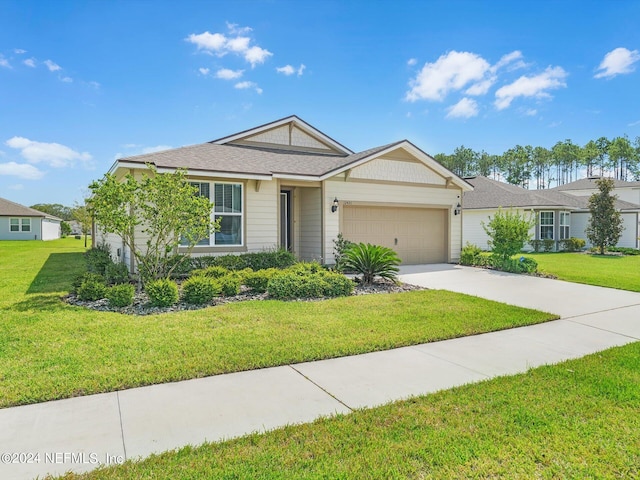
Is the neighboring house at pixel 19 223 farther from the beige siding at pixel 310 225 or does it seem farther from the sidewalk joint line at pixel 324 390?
the sidewalk joint line at pixel 324 390

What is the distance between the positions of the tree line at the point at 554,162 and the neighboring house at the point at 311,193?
41.0 m

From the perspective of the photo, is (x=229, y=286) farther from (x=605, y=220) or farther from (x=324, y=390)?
(x=605, y=220)

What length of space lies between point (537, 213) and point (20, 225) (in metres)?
47.9

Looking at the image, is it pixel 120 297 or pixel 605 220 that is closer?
pixel 120 297

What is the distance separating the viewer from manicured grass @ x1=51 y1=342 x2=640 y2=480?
2.64 metres

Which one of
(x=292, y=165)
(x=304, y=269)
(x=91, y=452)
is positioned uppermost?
(x=292, y=165)

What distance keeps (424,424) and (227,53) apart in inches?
579

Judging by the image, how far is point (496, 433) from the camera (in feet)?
10.2

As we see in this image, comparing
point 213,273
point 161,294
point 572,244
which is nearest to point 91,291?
point 161,294

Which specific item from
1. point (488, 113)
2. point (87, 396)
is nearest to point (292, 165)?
point (87, 396)

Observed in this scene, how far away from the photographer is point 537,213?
2331cm

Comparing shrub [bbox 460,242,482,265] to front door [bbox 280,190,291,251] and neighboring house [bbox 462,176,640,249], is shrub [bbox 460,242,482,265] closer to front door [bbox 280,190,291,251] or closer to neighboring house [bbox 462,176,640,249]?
front door [bbox 280,190,291,251]

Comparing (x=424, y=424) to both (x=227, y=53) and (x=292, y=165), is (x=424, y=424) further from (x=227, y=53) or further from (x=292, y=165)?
(x=227, y=53)

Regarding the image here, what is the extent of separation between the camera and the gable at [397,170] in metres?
13.7
